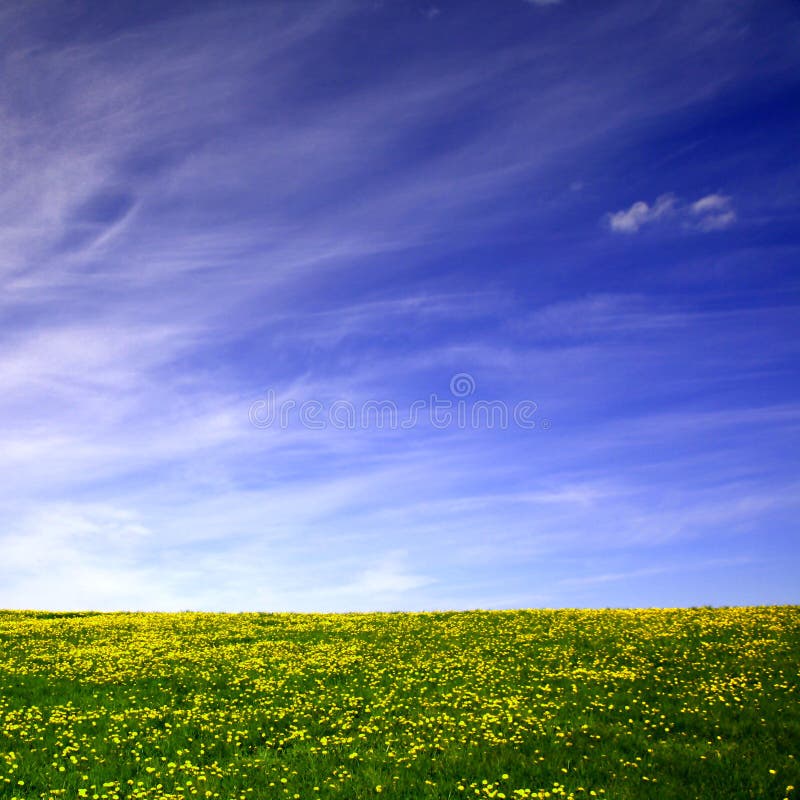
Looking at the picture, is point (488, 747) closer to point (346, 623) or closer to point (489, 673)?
point (489, 673)

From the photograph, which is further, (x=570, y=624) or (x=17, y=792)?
(x=570, y=624)

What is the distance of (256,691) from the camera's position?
21.1 meters

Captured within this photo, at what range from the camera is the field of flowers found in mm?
13797

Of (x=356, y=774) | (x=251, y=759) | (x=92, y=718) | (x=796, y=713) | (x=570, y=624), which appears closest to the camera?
(x=356, y=774)

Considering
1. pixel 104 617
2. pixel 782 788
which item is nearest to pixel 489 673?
pixel 782 788

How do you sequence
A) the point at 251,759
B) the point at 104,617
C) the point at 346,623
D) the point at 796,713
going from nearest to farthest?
the point at 251,759
the point at 796,713
the point at 346,623
the point at 104,617

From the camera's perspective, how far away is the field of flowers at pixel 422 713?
543 inches

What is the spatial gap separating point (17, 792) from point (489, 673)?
13705 mm

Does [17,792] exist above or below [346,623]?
below

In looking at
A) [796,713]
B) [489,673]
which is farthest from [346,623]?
[796,713]

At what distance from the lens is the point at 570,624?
30094mm

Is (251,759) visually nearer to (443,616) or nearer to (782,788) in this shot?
(782,788)

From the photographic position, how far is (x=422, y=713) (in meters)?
18.1

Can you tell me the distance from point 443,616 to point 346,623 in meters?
5.10
